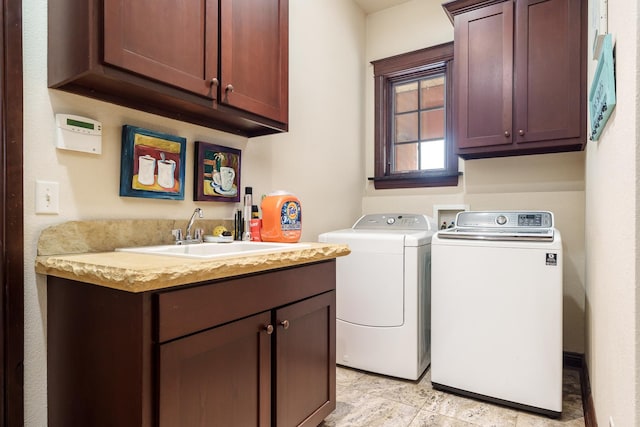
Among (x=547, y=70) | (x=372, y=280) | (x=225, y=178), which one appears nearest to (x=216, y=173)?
(x=225, y=178)

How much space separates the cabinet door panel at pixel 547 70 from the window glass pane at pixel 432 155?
0.76m

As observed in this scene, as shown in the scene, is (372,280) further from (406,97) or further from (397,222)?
(406,97)

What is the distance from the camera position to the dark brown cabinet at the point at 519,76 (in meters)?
2.18

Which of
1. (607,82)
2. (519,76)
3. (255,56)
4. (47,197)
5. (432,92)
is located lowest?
(47,197)

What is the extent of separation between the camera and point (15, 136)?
3.83ft

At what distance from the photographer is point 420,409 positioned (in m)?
1.95

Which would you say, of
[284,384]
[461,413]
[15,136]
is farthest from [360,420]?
[15,136]

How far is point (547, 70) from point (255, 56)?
1778 mm

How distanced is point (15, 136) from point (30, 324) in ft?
2.02

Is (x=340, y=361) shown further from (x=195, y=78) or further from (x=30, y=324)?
(x=195, y=78)

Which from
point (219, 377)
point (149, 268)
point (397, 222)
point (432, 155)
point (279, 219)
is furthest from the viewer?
A: point (432, 155)

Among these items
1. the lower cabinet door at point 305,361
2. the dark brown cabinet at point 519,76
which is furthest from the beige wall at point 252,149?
the dark brown cabinet at point 519,76

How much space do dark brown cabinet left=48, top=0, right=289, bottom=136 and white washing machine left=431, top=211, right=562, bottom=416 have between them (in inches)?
50.2

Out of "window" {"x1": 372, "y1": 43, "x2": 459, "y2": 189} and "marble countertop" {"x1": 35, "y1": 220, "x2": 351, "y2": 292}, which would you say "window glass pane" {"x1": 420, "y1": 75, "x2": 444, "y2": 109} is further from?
"marble countertop" {"x1": 35, "y1": 220, "x2": 351, "y2": 292}
